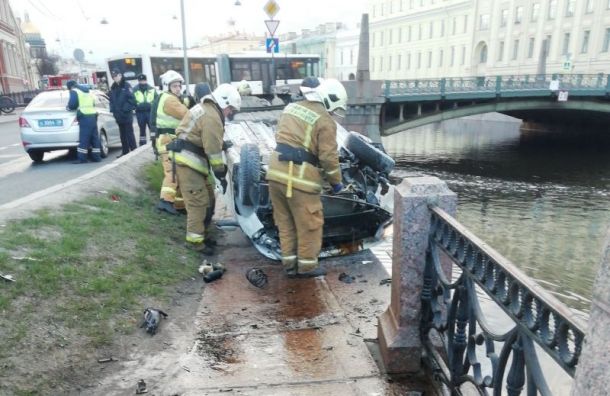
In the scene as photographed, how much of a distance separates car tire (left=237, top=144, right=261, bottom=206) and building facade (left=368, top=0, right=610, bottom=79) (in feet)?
93.5

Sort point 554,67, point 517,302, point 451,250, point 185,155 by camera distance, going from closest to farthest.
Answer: point 517,302, point 451,250, point 185,155, point 554,67

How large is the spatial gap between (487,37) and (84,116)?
4757 cm

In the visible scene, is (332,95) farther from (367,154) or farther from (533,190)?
(533,190)

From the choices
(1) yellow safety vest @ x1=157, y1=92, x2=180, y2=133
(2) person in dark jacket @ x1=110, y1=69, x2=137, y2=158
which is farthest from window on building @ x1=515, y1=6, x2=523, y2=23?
(1) yellow safety vest @ x1=157, y1=92, x2=180, y2=133

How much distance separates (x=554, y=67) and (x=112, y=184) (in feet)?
143

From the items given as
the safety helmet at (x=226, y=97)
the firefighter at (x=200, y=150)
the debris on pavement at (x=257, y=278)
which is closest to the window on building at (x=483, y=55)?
the safety helmet at (x=226, y=97)

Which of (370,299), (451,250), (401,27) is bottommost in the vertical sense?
(370,299)

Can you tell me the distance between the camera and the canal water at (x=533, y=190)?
9656mm

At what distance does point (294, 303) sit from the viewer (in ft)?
12.9

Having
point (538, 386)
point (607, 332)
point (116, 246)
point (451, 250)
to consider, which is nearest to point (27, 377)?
point (116, 246)

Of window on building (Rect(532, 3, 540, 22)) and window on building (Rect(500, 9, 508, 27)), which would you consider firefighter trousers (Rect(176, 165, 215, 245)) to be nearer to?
window on building (Rect(532, 3, 540, 22))

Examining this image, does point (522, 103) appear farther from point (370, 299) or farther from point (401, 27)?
point (401, 27)

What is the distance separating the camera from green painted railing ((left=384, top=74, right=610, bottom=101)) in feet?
64.0

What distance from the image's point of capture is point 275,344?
→ 10.7ft
